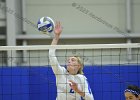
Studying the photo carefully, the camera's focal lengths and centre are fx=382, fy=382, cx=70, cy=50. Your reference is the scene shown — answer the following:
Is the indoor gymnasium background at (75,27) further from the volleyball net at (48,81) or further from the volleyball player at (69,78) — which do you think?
the volleyball player at (69,78)

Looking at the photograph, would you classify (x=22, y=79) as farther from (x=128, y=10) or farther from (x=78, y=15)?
(x=128, y=10)

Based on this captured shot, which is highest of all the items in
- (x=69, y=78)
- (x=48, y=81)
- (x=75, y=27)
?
(x=75, y=27)

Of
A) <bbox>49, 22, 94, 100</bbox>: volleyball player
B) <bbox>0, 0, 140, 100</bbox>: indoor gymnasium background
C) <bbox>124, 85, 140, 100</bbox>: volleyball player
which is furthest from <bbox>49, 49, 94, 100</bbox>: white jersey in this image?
<bbox>0, 0, 140, 100</bbox>: indoor gymnasium background

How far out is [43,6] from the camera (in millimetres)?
6730

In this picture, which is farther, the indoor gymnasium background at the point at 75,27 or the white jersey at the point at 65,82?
the indoor gymnasium background at the point at 75,27

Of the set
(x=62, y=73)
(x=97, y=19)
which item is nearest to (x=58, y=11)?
(x=97, y=19)

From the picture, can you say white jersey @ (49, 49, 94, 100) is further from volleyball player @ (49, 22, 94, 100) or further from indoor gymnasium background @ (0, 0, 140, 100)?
indoor gymnasium background @ (0, 0, 140, 100)

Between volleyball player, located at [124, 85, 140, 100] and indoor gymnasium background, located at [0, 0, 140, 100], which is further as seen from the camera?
indoor gymnasium background, located at [0, 0, 140, 100]

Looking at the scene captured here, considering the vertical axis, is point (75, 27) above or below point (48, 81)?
above

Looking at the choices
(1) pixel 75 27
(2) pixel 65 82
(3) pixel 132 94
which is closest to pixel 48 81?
(2) pixel 65 82

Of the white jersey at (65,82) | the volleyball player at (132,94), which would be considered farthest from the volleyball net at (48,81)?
the volleyball player at (132,94)

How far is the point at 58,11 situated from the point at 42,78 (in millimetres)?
1991

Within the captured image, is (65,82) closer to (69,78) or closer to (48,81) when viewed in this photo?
(69,78)

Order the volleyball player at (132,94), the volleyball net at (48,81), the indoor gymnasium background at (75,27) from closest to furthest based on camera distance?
the volleyball player at (132,94) → the volleyball net at (48,81) → the indoor gymnasium background at (75,27)
